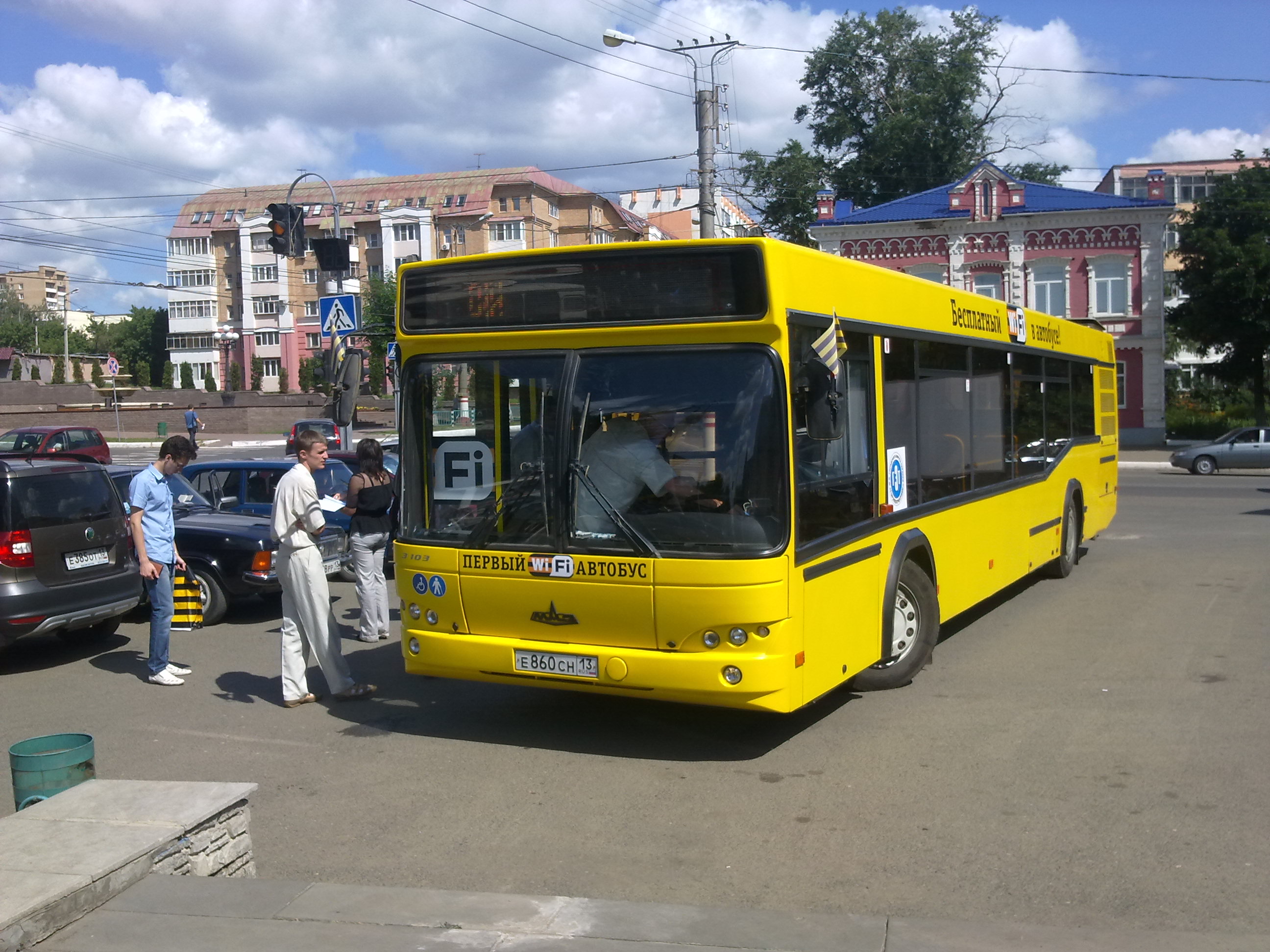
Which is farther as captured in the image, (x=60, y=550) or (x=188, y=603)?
(x=188, y=603)

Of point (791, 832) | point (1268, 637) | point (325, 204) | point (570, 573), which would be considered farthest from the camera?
point (325, 204)

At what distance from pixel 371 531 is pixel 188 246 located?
102262 millimetres

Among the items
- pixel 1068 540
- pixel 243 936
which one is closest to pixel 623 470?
pixel 243 936

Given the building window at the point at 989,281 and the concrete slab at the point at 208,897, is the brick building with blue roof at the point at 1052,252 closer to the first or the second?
the building window at the point at 989,281

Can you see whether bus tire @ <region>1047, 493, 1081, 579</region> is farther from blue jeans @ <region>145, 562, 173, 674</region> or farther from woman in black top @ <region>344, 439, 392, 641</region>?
blue jeans @ <region>145, 562, 173, 674</region>

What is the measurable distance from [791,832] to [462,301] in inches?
144

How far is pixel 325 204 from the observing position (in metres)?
95.6

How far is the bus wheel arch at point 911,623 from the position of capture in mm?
8297

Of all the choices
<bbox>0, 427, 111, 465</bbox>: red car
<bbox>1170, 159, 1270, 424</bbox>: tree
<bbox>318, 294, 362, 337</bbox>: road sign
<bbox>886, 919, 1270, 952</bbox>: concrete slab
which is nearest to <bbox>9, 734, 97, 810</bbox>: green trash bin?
<bbox>886, 919, 1270, 952</bbox>: concrete slab

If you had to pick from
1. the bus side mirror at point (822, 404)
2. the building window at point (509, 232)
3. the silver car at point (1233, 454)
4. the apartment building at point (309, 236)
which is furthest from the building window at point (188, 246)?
the bus side mirror at point (822, 404)

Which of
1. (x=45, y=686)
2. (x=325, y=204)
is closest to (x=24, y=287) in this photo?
(x=325, y=204)

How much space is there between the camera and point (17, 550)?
946cm

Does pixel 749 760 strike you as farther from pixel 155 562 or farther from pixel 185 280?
pixel 185 280

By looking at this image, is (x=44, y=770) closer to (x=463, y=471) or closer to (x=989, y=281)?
(x=463, y=471)
